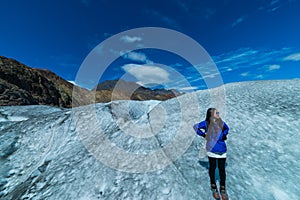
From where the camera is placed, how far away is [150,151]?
6910 mm

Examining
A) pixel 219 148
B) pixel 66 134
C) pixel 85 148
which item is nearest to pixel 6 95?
pixel 66 134

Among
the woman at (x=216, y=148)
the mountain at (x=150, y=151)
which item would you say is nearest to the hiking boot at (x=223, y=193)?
the woman at (x=216, y=148)

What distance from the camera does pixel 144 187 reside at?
5.34 m

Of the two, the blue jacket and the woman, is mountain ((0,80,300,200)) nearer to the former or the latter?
the woman

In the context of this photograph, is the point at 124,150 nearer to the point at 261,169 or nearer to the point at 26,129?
the point at 261,169

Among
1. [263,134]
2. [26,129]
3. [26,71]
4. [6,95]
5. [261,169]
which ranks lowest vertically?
[261,169]

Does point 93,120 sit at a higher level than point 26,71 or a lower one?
lower

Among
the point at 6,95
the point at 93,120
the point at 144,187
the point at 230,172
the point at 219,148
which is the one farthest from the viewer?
the point at 6,95

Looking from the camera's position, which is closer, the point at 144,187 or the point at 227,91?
the point at 144,187

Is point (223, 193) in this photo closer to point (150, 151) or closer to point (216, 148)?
point (216, 148)

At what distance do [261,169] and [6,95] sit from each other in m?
26.4

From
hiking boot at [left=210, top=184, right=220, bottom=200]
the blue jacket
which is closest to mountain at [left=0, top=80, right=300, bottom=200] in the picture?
hiking boot at [left=210, top=184, right=220, bottom=200]

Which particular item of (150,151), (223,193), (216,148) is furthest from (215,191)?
(150,151)

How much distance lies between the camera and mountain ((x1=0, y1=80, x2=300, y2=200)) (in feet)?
17.7
